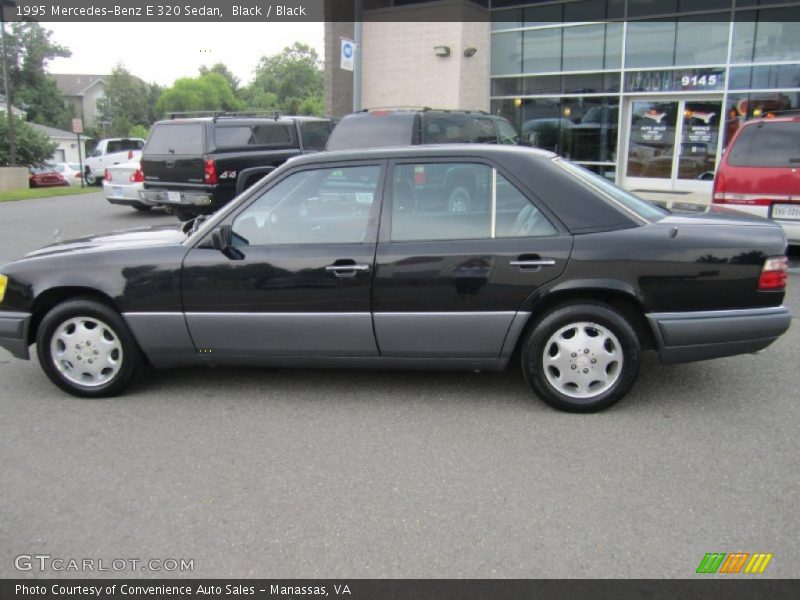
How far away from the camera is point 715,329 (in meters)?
3.97

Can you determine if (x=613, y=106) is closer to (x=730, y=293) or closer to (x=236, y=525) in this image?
(x=730, y=293)

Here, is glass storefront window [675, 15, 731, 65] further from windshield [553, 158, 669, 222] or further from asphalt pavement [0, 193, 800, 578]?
windshield [553, 158, 669, 222]

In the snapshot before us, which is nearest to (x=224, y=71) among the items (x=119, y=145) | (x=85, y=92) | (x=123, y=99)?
(x=85, y=92)

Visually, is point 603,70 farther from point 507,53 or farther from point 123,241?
point 123,241

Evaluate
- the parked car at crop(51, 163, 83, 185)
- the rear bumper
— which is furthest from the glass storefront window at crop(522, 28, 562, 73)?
the parked car at crop(51, 163, 83, 185)

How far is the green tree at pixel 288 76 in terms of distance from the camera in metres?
113

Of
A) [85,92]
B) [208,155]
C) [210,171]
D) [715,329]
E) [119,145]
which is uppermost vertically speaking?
[85,92]

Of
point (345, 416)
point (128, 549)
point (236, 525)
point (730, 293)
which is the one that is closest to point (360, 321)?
point (345, 416)

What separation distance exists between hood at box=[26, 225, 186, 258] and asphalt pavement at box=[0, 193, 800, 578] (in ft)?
3.27

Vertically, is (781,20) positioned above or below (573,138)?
above

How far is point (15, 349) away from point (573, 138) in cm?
1535

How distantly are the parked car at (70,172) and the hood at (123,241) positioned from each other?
1121 inches

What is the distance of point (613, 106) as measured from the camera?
16500 millimetres

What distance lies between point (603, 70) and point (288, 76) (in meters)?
108
